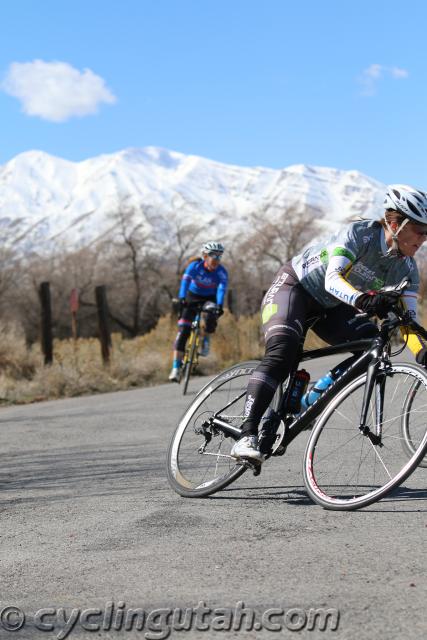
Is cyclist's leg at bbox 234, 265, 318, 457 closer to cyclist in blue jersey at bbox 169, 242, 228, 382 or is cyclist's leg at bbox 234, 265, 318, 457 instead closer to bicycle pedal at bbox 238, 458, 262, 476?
bicycle pedal at bbox 238, 458, 262, 476

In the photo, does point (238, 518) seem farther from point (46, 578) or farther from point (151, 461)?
point (151, 461)

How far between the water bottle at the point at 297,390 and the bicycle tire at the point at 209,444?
275mm

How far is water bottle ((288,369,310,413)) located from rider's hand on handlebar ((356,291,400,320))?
71 centimetres

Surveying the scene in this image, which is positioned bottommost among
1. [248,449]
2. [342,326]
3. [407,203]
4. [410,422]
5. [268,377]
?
[248,449]

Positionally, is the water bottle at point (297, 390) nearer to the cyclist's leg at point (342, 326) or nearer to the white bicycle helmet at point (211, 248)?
the cyclist's leg at point (342, 326)

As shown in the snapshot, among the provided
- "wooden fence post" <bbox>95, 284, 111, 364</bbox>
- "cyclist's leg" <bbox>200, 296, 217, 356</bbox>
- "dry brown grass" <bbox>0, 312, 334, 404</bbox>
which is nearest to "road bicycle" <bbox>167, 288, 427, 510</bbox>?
"cyclist's leg" <bbox>200, 296, 217, 356</bbox>

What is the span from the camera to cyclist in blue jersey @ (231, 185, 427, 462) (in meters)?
4.84

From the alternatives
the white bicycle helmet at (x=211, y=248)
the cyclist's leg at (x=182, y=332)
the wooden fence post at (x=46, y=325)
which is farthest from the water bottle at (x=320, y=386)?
the wooden fence post at (x=46, y=325)

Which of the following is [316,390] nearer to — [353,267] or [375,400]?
[375,400]

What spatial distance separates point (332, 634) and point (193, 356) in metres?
10.3

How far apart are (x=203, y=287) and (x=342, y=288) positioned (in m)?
8.32

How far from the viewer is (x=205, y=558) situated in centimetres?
383

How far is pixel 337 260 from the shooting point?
4.92 meters
